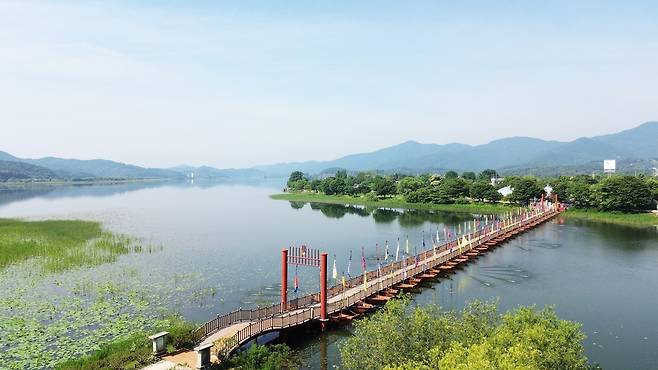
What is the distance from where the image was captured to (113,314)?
130 feet

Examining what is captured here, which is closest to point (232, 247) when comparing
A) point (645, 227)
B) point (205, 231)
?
Answer: point (205, 231)

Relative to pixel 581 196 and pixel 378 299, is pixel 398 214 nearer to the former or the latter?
pixel 581 196

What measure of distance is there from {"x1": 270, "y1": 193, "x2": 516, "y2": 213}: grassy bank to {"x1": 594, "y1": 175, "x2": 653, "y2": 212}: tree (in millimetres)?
22824

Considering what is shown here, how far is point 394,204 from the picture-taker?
149 meters

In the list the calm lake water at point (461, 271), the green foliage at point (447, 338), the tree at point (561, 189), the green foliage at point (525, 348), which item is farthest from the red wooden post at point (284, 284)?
the tree at point (561, 189)

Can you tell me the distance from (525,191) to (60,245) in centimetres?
11366

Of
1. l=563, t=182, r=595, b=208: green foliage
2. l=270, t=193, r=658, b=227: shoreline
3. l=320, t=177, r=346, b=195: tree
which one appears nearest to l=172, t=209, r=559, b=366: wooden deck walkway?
l=270, t=193, r=658, b=227: shoreline

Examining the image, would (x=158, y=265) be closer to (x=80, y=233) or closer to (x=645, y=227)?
(x=80, y=233)

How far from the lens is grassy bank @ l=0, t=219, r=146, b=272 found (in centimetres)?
5812

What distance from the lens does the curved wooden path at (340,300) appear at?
31984 mm

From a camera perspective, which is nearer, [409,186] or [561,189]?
[561,189]

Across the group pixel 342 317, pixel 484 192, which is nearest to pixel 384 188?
pixel 484 192

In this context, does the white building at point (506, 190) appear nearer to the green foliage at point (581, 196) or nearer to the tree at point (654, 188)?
the green foliage at point (581, 196)

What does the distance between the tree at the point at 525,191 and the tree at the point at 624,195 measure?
20.8 meters
